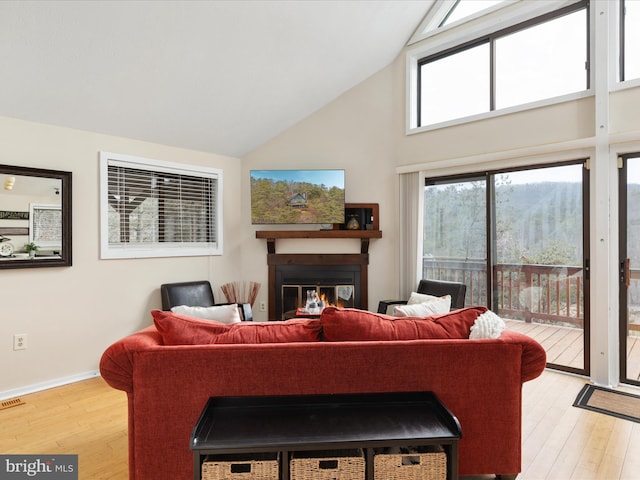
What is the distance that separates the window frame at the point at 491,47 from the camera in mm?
3346

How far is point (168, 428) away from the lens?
5.40ft

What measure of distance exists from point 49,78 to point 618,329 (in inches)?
191

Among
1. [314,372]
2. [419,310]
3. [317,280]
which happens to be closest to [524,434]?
[419,310]

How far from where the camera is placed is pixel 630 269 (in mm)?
3100

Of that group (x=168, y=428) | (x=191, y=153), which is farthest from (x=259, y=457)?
(x=191, y=153)

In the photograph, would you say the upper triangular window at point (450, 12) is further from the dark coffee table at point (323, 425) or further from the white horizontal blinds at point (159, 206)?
the dark coffee table at point (323, 425)

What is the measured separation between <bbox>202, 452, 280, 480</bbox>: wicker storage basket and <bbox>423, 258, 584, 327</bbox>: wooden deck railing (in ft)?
10.2

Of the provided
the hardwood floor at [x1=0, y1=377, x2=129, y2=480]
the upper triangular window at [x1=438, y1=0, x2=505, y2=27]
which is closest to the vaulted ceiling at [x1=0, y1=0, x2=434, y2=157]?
the upper triangular window at [x1=438, y1=0, x2=505, y2=27]

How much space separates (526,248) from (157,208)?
3739 millimetres

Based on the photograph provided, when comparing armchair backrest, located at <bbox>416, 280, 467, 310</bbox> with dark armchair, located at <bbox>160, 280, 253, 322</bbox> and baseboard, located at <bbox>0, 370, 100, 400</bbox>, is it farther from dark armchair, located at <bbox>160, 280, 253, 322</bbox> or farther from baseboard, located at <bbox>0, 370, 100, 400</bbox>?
baseboard, located at <bbox>0, 370, 100, 400</bbox>

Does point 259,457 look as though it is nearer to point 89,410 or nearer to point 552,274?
point 89,410

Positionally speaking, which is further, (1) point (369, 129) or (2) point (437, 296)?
(1) point (369, 129)

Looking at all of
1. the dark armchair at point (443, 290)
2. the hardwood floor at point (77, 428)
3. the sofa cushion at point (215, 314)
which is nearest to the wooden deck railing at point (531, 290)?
the dark armchair at point (443, 290)

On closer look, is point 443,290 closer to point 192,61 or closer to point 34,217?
point 192,61
